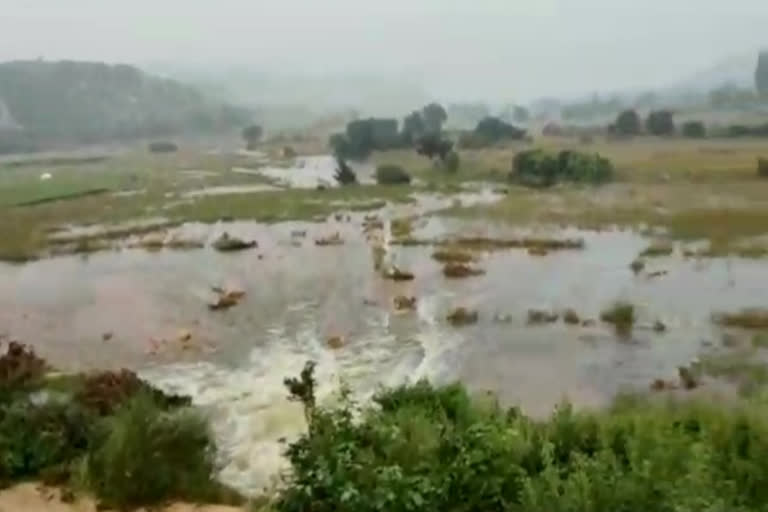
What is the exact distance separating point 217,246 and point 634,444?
75.1ft

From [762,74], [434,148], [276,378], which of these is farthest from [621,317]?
[762,74]

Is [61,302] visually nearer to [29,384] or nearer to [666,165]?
[29,384]

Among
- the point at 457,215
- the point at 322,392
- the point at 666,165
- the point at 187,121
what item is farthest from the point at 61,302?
the point at 187,121

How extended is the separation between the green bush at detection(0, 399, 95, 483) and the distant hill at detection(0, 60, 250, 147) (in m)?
95.4

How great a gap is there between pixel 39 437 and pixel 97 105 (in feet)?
404

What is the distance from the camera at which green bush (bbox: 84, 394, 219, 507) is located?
9.62 metres

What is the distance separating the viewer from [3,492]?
9.94 metres

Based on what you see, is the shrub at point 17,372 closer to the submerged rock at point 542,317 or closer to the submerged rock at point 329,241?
the submerged rock at point 542,317

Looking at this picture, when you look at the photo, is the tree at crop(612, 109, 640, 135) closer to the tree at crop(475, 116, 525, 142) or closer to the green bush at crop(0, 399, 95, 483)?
the tree at crop(475, 116, 525, 142)

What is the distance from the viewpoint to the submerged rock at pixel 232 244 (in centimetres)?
3047

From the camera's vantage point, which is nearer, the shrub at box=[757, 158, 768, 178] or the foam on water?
the foam on water

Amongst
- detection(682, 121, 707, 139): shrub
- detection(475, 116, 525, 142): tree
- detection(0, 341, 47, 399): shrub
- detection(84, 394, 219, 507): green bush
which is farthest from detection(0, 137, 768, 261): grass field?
detection(84, 394, 219, 507): green bush

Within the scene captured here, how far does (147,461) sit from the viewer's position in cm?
970

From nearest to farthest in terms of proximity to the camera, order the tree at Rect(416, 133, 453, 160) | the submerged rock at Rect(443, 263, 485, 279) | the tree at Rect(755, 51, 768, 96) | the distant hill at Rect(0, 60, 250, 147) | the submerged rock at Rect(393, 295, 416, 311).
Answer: the submerged rock at Rect(393, 295, 416, 311) < the submerged rock at Rect(443, 263, 485, 279) < the tree at Rect(416, 133, 453, 160) < the distant hill at Rect(0, 60, 250, 147) < the tree at Rect(755, 51, 768, 96)
